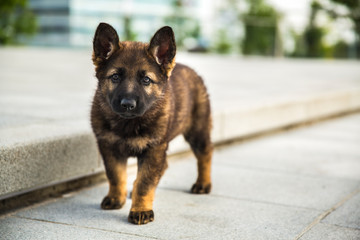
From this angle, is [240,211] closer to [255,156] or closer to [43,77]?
[255,156]

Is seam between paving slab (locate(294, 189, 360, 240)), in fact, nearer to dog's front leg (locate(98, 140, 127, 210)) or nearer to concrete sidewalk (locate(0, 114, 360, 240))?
concrete sidewalk (locate(0, 114, 360, 240))

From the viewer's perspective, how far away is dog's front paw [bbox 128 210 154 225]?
3.94 meters

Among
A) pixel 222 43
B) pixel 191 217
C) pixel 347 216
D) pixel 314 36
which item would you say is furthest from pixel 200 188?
pixel 222 43

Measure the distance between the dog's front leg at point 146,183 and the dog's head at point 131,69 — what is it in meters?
0.34

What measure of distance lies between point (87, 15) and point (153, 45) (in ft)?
63.2

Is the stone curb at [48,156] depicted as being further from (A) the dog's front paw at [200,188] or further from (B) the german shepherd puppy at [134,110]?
(A) the dog's front paw at [200,188]

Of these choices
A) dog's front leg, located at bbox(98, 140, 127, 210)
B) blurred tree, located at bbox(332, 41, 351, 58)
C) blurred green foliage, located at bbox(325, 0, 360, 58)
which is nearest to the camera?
dog's front leg, located at bbox(98, 140, 127, 210)

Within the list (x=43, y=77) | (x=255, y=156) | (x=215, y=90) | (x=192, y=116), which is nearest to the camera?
(x=192, y=116)

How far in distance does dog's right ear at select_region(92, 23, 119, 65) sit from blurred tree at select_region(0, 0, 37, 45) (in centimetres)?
1944

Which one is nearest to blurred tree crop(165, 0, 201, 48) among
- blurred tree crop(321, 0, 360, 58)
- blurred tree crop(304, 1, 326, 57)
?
blurred tree crop(304, 1, 326, 57)

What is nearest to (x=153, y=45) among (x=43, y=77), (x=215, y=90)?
(x=215, y=90)

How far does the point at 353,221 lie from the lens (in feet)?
13.6

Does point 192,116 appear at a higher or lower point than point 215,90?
higher

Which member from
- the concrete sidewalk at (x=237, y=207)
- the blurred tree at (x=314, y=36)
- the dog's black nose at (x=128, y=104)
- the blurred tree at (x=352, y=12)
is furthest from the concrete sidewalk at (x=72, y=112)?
the blurred tree at (x=314, y=36)
